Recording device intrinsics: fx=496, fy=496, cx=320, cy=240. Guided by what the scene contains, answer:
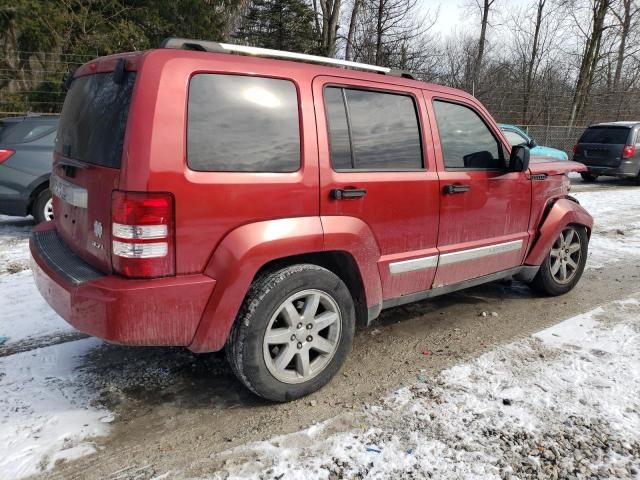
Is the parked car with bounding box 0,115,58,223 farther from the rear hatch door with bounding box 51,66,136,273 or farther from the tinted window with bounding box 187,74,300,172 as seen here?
the tinted window with bounding box 187,74,300,172

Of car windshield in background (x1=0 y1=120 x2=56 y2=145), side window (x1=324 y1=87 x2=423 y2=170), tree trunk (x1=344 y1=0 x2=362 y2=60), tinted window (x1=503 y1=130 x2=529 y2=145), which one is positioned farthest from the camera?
tree trunk (x1=344 y1=0 x2=362 y2=60)

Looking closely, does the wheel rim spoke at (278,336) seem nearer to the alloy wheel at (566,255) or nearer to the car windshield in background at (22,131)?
the alloy wheel at (566,255)

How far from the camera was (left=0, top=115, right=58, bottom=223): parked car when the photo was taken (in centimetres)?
673

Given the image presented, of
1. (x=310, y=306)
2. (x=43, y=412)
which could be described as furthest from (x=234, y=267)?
(x=43, y=412)

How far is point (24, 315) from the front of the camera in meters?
4.12

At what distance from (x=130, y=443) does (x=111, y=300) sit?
78 centimetres

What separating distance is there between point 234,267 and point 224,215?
10.8 inches

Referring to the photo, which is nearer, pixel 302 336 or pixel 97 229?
pixel 97 229

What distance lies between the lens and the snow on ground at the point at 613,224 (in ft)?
21.4

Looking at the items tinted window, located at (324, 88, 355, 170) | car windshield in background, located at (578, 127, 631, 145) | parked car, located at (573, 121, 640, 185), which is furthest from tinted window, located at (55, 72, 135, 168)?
car windshield in background, located at (578, 127, 631, 145)

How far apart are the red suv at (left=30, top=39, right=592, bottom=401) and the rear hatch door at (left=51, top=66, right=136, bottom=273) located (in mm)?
13

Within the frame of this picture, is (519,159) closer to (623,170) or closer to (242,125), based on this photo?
(242,125)

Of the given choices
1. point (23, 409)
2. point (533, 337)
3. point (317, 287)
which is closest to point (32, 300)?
point (23, 409)

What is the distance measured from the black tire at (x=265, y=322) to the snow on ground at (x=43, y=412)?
2.70ft
